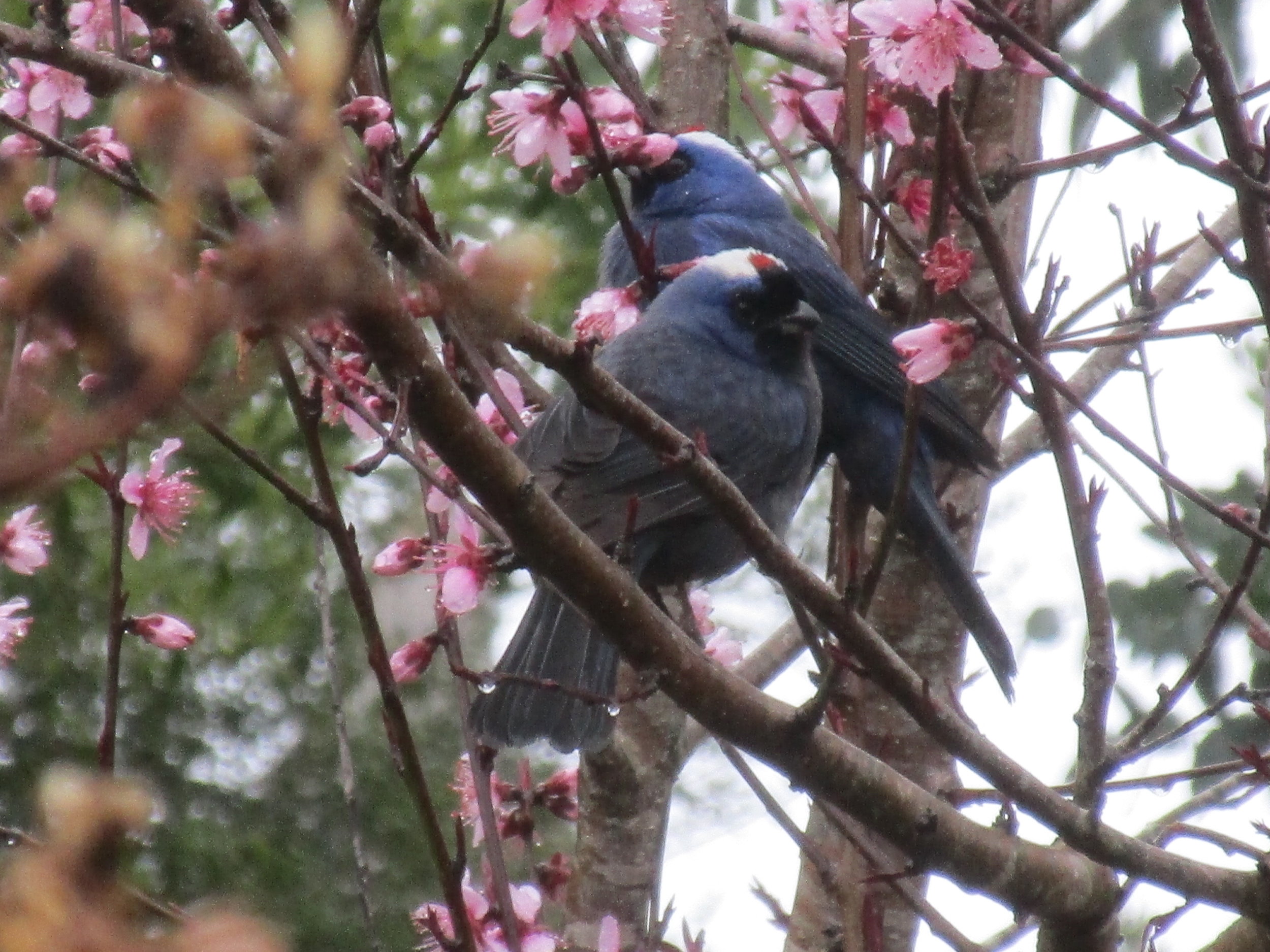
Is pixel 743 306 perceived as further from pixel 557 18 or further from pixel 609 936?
pixel 609 936

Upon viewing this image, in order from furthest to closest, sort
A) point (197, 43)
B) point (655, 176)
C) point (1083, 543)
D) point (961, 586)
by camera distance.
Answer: point (655, 176) → point (961, 586) → point (1083, 543) → point (197, 43)

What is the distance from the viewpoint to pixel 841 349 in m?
4.80

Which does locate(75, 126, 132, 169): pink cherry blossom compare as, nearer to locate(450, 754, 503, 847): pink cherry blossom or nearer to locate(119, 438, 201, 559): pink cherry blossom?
locate(119, 438, 201, 559): pink cherry blossom

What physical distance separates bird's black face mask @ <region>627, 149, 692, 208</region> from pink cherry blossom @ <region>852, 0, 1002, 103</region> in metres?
2.24

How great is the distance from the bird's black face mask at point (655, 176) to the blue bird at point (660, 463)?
63cm

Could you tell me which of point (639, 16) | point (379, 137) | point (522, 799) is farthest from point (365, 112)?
point (522, 799)

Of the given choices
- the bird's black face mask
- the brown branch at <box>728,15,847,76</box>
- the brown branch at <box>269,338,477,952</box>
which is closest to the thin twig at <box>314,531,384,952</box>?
the brown branch at <box>269,338,477,952</box>

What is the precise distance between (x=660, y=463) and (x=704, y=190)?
2.62m

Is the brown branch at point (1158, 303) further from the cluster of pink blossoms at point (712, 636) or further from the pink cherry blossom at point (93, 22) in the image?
the pink cherry blossom at point (93, 22)

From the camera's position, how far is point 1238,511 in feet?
8.29

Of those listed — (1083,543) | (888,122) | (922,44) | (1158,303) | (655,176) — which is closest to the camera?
(1083,543)

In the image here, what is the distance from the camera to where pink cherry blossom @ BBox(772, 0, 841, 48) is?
3184mm

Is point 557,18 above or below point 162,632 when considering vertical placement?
above

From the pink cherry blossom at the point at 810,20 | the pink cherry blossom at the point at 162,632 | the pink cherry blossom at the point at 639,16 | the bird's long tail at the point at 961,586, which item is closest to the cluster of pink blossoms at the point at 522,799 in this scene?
the pink cherry blossom at the point at 162,632
